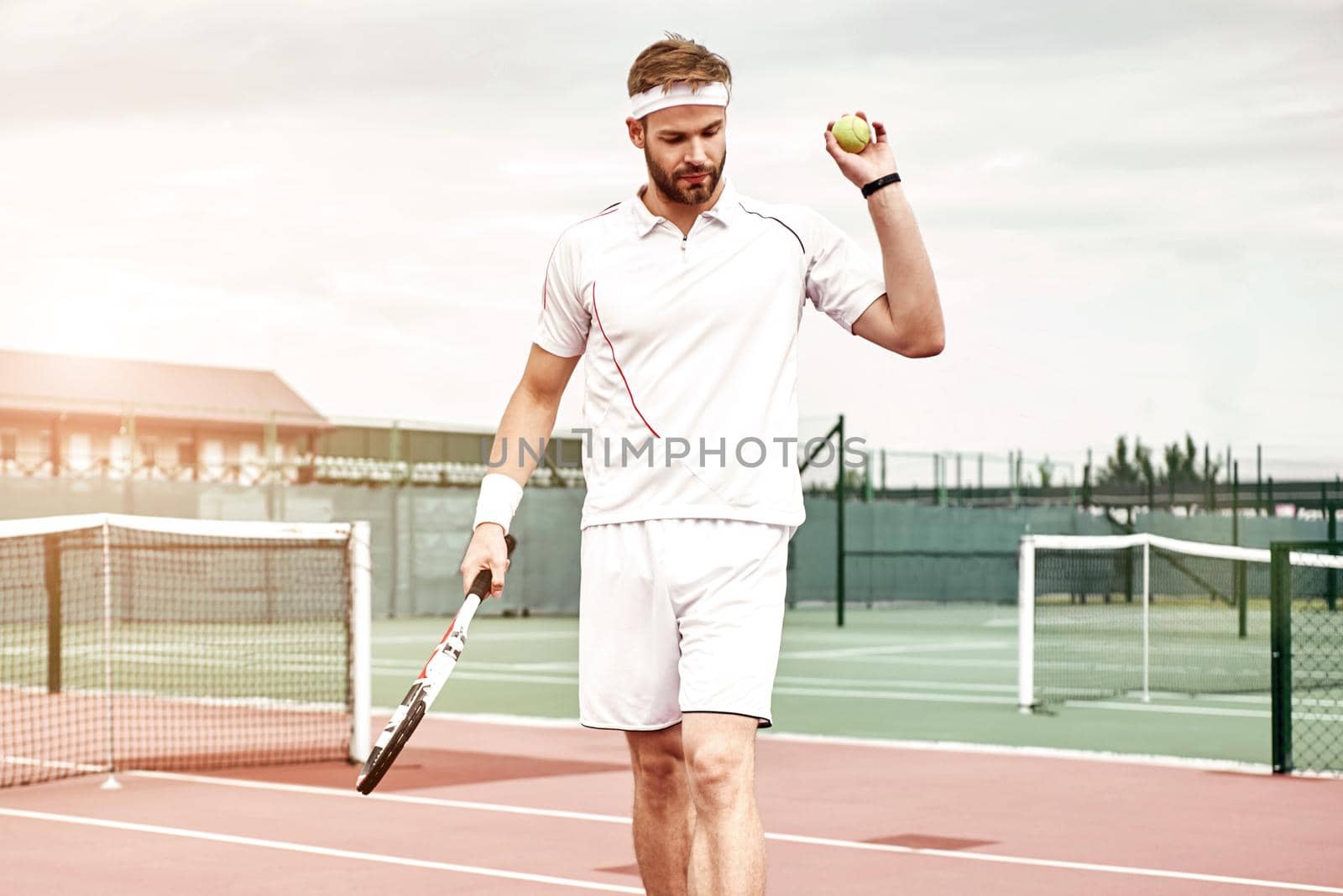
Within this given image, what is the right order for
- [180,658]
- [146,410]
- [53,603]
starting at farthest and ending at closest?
[146,410]
[180,658]
[53,603]

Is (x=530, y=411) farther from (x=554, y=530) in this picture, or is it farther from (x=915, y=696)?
(x=554, y=530)

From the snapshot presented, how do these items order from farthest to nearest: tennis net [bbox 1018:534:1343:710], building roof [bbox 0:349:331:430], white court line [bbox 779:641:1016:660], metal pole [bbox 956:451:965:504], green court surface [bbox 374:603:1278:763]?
building roof [bbox 0:349:331:430]
metal pole [bbox 956:451:965:504]
white court line [bbox 779:641:1016:660]
tennis net [bbox 1018:534:1343:710]
green court surface [bbox 374:603:1278:763]

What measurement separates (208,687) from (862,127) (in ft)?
41.6

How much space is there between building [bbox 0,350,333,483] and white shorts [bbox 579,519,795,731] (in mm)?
40686

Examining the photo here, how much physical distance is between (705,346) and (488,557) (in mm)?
624

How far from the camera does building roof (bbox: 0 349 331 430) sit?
5131cm

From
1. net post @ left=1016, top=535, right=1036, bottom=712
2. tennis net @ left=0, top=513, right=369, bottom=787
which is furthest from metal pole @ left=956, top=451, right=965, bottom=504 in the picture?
net post @ left=1016, top=535, right=1036, bottom=712

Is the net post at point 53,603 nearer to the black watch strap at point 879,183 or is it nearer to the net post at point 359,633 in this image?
the net post at point 359,633

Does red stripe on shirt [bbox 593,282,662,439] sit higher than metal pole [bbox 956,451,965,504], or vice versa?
red stripe on shirt [bbox 593,282,662,439]

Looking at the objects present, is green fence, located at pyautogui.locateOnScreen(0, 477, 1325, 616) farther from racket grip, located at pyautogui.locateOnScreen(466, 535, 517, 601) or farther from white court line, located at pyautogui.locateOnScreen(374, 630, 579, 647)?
racket grip, located at pyautogui.locateOnScreen(466, 535, 517, 601)

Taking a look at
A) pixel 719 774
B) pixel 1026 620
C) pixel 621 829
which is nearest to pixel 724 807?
pixel 719 774

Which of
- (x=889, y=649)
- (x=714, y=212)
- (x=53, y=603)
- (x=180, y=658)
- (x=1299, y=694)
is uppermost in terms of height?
(x=714, y=212)

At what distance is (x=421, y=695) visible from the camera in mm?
3715

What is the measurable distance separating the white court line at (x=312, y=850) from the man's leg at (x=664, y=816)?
2186 mm
